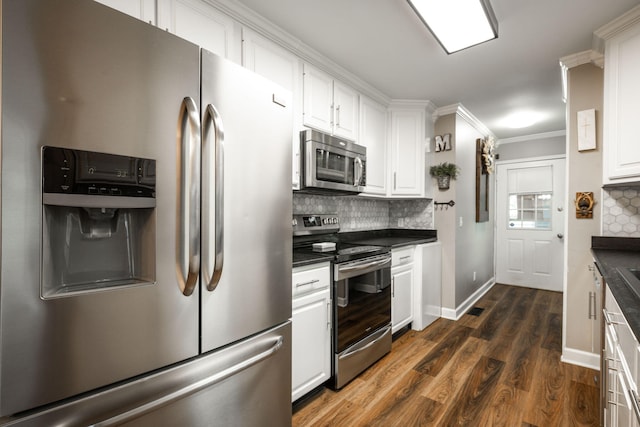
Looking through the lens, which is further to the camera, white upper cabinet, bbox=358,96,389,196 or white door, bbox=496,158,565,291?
white door, bbox=496,158,565,291

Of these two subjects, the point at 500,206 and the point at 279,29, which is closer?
the point at 279,29

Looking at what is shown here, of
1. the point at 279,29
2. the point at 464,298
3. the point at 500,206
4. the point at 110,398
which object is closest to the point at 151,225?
the point at 110,398

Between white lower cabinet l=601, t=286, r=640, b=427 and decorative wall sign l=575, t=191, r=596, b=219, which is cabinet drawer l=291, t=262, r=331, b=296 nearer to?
white lower cabinet l=601, t=286, r=640, b=427

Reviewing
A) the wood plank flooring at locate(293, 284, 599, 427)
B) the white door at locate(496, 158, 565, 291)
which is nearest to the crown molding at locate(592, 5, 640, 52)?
the wood plank flooring at locate(293, 284, 599, 427)

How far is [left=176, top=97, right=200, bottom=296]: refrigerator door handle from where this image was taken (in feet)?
3.27

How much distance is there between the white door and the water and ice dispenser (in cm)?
539

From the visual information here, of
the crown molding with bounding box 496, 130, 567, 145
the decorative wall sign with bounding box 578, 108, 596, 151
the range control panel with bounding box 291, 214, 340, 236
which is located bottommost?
the range control panel with bounding box 291, 214, 340, 236

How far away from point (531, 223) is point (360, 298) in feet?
13.2

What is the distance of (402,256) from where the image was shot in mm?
2814

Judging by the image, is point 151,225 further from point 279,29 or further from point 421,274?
point 421,274

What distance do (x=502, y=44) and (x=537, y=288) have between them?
4.00 meters

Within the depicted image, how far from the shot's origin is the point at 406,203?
3750 mm

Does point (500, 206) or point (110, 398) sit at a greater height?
point (500, 206)

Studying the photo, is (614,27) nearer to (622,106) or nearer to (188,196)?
(622,106)
